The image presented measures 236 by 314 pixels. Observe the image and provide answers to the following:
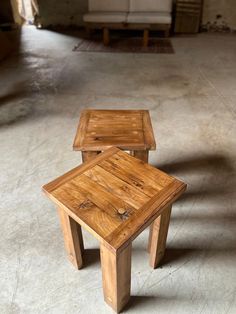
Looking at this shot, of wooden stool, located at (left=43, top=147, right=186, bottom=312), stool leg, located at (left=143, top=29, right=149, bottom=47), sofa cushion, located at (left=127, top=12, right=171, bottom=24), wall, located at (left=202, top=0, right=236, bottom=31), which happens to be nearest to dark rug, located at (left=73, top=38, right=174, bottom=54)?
stool leg, located at (left=143, top=29, right=149, bottom=47)

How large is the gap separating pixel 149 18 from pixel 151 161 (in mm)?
3814

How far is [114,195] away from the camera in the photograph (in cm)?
101

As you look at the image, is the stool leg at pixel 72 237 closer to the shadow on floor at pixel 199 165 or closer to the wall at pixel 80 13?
the shadow on floor at pixel 199 165

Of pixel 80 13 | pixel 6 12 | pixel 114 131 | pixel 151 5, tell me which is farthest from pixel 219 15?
pixel 114 131

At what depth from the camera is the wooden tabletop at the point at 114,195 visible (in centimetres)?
88

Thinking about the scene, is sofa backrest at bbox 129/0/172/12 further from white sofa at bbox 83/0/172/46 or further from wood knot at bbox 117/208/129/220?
wood knot at bbox 117/208/129/220

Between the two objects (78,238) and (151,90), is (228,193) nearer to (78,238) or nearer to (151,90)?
(78,238)

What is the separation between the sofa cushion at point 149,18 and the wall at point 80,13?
4.61 feet

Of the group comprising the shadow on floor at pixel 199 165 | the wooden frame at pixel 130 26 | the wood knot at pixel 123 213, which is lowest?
the shadow on floor at pixel 199 165

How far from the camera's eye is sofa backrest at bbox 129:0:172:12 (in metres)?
5.04

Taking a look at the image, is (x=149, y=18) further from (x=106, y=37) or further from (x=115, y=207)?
(x=115, y=207)

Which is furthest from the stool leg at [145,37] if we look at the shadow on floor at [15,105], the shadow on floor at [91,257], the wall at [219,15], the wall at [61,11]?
the shadow on floor at [91,257]

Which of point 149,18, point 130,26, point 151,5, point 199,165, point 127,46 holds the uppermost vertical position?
point 151,5

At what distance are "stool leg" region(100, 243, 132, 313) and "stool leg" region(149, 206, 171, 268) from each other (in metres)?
0.21
